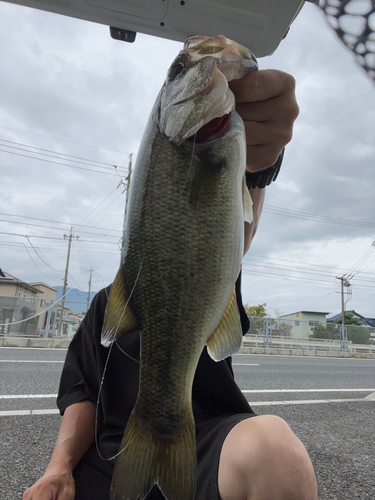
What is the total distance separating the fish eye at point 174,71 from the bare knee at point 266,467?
51.1 inches

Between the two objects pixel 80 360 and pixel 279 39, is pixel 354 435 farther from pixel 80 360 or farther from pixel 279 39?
pixel 279 39

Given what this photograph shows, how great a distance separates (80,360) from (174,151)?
1.42m

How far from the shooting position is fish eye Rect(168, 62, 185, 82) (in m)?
1.12

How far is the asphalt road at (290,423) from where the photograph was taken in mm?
2189

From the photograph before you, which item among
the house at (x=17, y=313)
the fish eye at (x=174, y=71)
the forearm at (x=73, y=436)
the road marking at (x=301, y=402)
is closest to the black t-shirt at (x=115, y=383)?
the forearm at (x=73, y=436)

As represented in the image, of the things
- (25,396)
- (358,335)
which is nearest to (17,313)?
(25,396)

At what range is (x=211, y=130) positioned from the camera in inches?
43.3

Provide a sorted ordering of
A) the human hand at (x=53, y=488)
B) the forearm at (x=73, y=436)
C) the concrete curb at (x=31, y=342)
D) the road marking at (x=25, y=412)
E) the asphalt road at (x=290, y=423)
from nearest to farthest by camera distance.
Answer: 1. the human hand at (x=53, y=488)
2. the forearm at (x=73, y=436)
3. the asphalt road at (x=290, y=423)
4. the road marking at (x=25, y=412)
5. the concrete curb at (x=31, y=342)

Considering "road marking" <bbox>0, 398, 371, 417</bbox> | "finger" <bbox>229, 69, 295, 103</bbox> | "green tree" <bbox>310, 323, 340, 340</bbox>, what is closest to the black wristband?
"finger" <bbox>229, 69, 295, 103</bbox>

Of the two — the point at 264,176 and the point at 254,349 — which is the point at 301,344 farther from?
the point at 264,176

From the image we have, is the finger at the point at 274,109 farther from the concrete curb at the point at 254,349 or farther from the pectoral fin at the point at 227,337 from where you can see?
the concrete curb at the point at 254,349

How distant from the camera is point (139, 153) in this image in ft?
3.79

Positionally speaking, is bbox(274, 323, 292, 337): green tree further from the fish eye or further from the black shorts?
the fish eye

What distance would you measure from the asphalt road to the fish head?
220 cm
